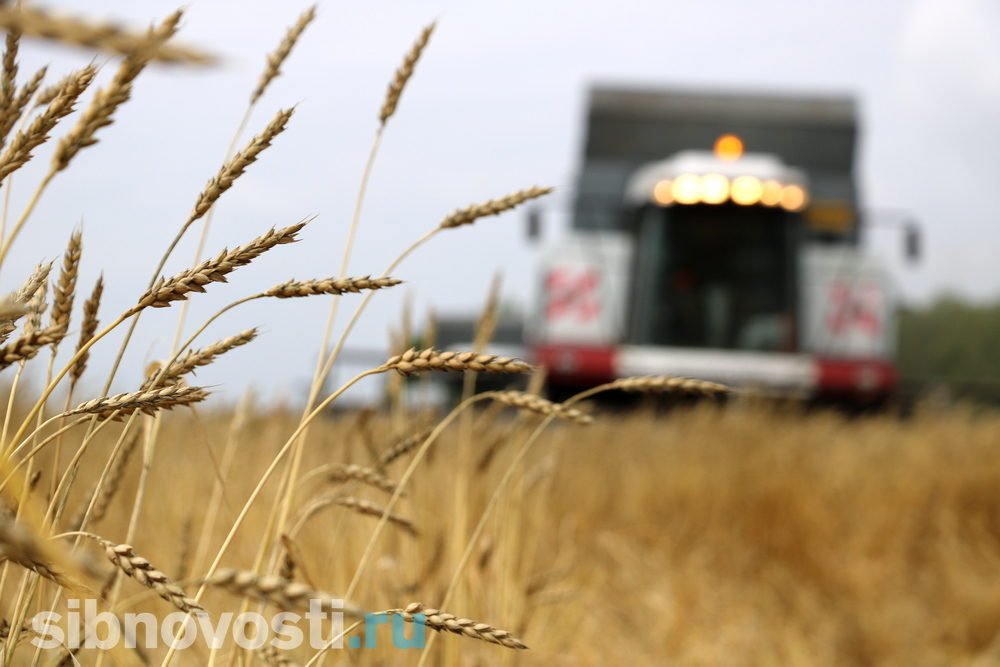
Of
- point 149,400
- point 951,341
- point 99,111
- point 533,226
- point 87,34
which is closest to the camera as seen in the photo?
point 87,34

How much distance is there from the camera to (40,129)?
2.16ft

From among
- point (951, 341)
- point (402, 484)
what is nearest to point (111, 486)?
point (402, 484)

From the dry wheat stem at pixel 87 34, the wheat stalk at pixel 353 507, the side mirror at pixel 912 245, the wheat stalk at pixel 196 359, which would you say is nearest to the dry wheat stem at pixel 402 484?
the wheat stalk at pixel 353 507

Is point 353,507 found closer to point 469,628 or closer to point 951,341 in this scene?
point 469,628

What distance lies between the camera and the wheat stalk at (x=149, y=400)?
0.66 metres

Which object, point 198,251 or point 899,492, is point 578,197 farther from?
point 198,251

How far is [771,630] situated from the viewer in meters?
3.68

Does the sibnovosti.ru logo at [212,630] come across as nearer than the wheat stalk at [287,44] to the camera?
Yes

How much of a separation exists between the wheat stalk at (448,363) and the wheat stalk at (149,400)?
14 centimetres

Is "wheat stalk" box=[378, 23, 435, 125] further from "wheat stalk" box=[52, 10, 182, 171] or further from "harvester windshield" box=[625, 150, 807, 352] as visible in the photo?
"harvester windshield" box=[625, 150, 807, 352]

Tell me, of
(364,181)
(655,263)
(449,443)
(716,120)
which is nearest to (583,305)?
(655,263)

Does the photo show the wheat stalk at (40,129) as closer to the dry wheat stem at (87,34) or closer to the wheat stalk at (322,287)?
the wheat stalk at (322,287)

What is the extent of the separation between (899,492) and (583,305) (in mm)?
5430

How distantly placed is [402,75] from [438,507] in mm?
1592
